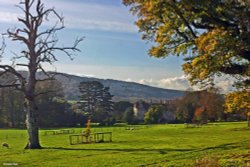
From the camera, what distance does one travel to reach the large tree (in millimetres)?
21047

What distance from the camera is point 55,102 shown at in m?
117

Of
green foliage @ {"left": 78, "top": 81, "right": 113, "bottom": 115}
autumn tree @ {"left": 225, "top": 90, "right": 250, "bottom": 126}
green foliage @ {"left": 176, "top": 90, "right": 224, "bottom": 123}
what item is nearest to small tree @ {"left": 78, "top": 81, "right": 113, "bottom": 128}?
green foliage @ {"left": 78, "top": 81, "right": 113, "bottom": 115}

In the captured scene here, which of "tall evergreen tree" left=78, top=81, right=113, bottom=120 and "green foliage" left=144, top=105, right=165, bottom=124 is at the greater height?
"tall evergreen tree" left=78, top=81, right=113, bottom=120

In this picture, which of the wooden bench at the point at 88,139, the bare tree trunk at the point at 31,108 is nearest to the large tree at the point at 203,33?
the bare tree trunk at the point at 31,108

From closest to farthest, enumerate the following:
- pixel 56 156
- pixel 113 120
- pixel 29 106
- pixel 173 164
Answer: pixel 173 164
pixel 56 156
pixel 29 106
pixel 113 120

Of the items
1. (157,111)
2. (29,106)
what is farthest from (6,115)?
(29,106)

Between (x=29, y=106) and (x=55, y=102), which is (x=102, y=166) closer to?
(x=29, y=106)

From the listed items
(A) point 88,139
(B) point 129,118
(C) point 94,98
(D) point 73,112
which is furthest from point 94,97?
(A) point 88,139

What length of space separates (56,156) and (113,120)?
89671 millimetres

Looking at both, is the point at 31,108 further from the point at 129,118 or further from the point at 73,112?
the point at 129,118

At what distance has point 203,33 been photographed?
22.4m

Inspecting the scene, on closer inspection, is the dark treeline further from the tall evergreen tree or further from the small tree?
the tall evergreen tree

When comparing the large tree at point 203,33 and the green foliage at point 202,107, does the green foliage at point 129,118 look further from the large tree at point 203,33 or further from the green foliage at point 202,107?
the large tree at point 203,33

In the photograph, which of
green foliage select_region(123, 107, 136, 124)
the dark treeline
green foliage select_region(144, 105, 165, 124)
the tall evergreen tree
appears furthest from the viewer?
the tall evergreen tree
